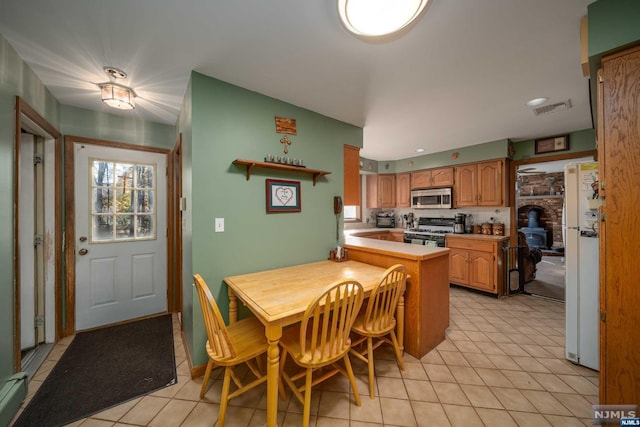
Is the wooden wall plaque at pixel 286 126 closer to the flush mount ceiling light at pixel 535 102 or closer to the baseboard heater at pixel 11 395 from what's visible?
the flush mount ceiling light at pixel 535 102

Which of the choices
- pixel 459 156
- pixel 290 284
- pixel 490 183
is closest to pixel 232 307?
pixel 290 284

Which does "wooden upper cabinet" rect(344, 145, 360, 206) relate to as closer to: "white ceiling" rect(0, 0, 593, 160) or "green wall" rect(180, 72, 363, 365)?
"green wall" rect(180, 72, 363, 365)

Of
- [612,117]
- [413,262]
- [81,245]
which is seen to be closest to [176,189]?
[81,245]

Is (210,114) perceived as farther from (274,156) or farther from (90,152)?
(90,152)

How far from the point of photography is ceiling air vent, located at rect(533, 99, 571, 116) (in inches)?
92.5

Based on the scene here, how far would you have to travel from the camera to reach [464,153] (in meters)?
3.97

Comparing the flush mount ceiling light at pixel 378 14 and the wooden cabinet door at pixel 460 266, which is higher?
the flush mount ceiling light at pixel 378 14

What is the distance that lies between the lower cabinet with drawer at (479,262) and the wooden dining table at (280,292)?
229cm

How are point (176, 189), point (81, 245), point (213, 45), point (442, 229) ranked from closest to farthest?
point (213, 45), point (81, 245), point (176, 189), point (442, 229)

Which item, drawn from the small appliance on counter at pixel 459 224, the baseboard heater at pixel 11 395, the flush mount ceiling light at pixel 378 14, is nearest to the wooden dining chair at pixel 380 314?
the flush mount ceiling light at pixel 378 14

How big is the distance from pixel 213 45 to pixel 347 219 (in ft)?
12.8

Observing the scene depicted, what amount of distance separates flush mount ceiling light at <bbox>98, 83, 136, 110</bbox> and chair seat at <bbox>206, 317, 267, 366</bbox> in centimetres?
209

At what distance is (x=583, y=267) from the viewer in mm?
1892

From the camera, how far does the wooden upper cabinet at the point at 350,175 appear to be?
9.22 feet
